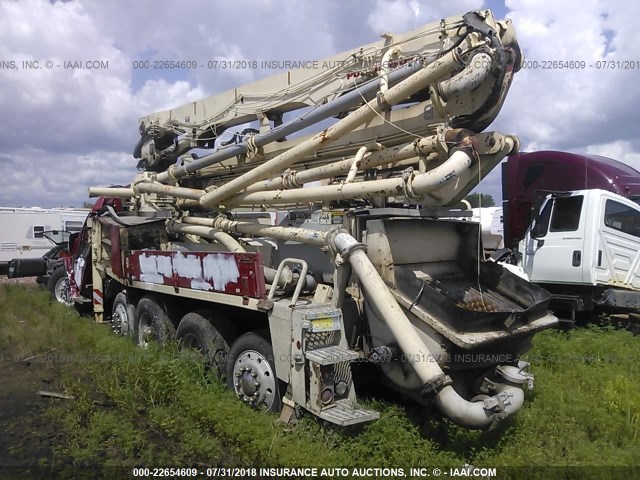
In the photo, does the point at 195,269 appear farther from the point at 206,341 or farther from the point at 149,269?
the point at 149,269

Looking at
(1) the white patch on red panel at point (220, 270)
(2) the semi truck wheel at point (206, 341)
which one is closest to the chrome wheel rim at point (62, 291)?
(2) the semi truck wheel at point (206, 341)

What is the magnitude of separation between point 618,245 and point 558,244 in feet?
2.88

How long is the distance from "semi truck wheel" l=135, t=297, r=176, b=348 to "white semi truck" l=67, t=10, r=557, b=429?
0.03 m

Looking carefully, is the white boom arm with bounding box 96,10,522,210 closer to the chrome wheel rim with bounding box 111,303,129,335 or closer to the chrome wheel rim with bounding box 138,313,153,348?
the chrome wheel rim with bounding box 138,313,153,348

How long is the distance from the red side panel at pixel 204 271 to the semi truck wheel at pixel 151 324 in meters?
0.35

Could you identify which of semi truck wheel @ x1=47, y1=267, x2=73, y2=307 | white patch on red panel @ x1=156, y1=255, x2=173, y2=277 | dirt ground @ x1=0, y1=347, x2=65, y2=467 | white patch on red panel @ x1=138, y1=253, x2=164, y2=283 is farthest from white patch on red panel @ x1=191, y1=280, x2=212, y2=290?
semi truck wheel @ x1=47, y1=267, x2=73, y2=307

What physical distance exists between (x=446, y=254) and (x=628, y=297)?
449 centimetres

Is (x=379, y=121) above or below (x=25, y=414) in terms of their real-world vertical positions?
above

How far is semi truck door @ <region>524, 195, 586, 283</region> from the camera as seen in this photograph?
8.34 m

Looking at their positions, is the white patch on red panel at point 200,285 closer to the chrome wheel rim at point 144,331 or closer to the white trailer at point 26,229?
the chrome wheel rim at point 144,331

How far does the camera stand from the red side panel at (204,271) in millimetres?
4941

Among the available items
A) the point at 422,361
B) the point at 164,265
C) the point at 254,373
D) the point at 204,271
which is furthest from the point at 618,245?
the point at 164,265

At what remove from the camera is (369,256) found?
4.59 m

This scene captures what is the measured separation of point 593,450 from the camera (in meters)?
4.09
